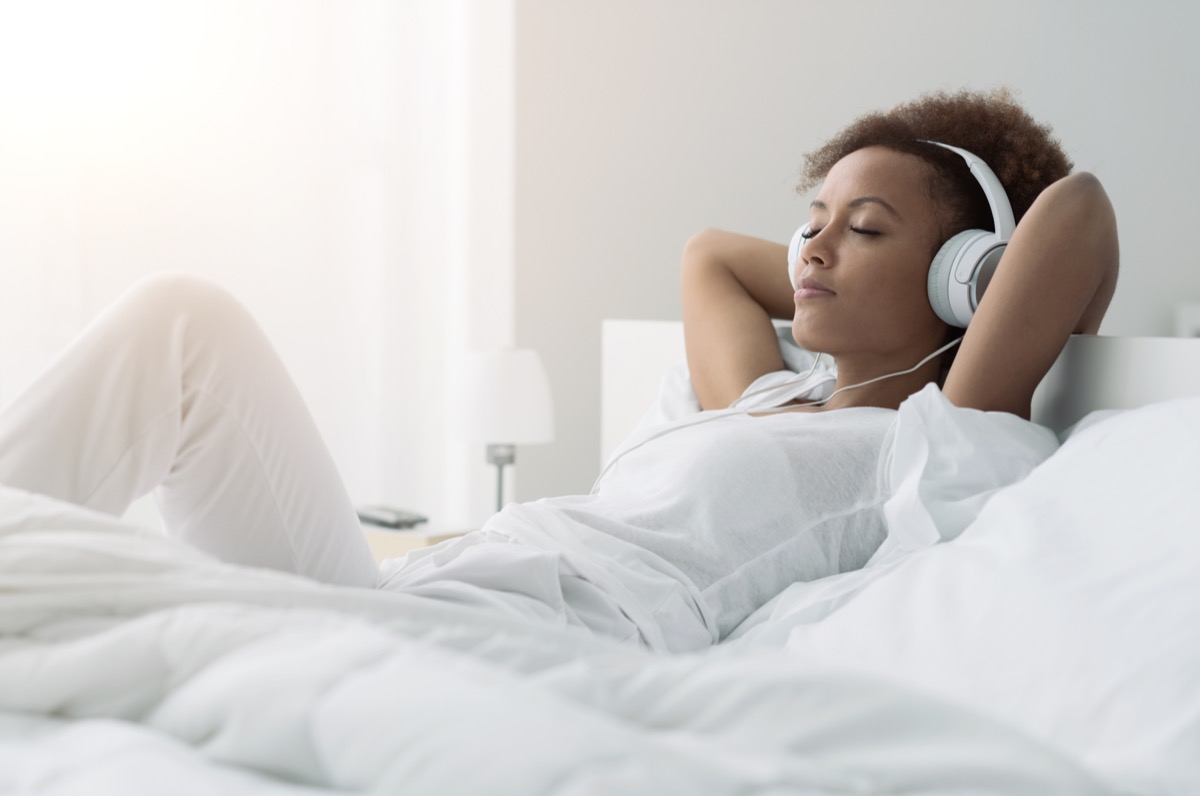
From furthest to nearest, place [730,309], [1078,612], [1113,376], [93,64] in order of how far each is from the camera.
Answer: [93,64]
[730,309]
[1113,376]
[1078,612]

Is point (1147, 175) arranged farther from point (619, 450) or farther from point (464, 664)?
point (464, 664)

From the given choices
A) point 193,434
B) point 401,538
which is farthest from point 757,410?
point 401,538

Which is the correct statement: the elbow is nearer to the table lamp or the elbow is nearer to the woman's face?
the woman's face

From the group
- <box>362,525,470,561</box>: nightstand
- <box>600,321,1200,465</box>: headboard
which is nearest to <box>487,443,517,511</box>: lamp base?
<box>362,525,470,561</box>: nightstand

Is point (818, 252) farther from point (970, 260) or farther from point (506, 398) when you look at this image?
point (506, 398)

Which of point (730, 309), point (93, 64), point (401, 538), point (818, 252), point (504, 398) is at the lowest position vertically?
point (401, 538)

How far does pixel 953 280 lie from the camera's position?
1.53m

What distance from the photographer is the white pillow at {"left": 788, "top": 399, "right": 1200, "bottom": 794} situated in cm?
72

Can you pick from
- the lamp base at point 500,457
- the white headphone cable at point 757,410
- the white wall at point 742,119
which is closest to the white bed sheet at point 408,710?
the white headphone cable at point 757,410

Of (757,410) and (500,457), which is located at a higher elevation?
(757,410)

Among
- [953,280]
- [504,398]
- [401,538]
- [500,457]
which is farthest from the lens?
[500,457]

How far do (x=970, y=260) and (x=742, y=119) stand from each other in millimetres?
1329

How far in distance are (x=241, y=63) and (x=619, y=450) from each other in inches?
89.7

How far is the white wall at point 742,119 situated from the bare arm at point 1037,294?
1.70 feet
